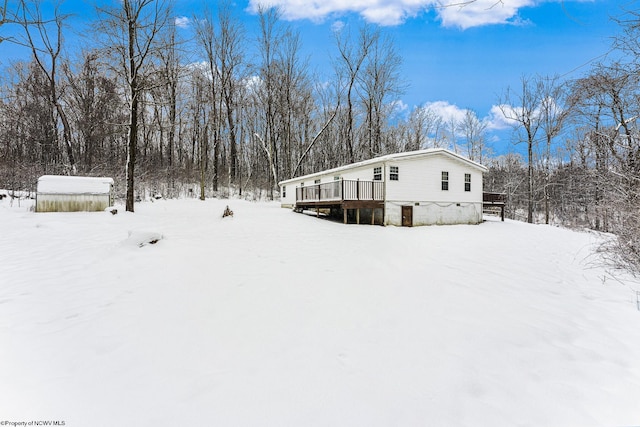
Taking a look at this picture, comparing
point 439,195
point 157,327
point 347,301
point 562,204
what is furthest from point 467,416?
point 562,204

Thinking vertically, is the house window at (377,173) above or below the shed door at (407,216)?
above

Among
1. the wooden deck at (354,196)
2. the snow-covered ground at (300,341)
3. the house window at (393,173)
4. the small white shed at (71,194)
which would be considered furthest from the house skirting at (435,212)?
the small white shed at (71,194)

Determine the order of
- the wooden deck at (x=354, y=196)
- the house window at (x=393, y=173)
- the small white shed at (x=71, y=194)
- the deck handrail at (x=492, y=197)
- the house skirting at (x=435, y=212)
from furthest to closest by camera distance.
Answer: the deck handrail at (x=492, y=197), the house skirting at (x=435, y=212), the house window at (x=393, y=173), the wooden deck at (x=354, y=196), the small white shed at (x=71, y=194)

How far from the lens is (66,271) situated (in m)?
5.35

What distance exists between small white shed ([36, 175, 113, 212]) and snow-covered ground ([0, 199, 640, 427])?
5228 millimetres

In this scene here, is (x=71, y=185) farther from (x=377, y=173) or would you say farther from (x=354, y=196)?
(x=377, y=173)

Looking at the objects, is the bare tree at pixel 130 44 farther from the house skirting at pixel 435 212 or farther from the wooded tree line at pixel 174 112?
the house skirting at pixel 435 212

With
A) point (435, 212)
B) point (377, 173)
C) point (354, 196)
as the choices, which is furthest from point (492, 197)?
point (354, 196)

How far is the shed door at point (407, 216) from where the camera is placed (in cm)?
1523

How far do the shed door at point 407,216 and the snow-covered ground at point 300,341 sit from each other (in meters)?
8.42

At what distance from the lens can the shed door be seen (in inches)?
600

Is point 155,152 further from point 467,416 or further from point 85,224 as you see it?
point 467,416

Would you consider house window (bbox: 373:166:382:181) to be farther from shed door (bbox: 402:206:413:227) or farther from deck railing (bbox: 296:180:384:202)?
shed door (bbox: 402:206:413:227)

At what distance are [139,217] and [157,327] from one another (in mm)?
10010
